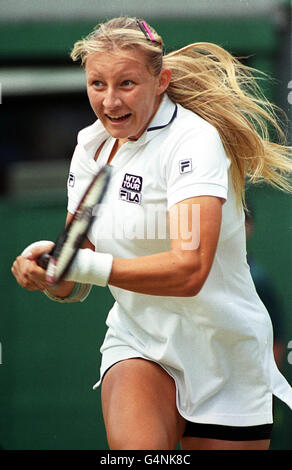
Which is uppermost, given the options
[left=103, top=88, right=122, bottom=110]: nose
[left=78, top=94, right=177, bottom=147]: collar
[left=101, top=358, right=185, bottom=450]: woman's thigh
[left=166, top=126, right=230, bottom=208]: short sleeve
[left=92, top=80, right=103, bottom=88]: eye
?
[left=92, top=80, right=103, bottom=88]: eye

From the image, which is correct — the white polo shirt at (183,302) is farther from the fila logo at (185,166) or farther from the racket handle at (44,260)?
the racket handle at (44,260)

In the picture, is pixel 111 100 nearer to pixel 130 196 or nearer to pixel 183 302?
pixel 130 196

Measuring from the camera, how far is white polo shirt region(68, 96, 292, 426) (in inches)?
101

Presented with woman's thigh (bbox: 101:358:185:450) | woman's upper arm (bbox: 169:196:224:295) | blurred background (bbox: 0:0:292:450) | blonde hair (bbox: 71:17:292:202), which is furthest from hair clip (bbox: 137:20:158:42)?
blurred background (bbox: 0:0:292:450)

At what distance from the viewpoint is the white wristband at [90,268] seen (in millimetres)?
2359

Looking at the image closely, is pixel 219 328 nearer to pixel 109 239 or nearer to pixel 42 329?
pixel 109 239

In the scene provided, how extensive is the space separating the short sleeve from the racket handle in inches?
14.9

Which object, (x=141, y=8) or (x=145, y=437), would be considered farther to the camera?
(x=141, y=8)

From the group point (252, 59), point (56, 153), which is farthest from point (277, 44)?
point (56, 153)

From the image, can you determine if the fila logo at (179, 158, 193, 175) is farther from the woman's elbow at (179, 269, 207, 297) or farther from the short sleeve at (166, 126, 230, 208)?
the woman's elbow at (179, 269, 207, 297)

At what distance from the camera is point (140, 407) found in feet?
8.45

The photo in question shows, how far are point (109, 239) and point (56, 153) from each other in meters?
2.34

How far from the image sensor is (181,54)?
2.89 metres

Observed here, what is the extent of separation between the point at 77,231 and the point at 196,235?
33 cm
